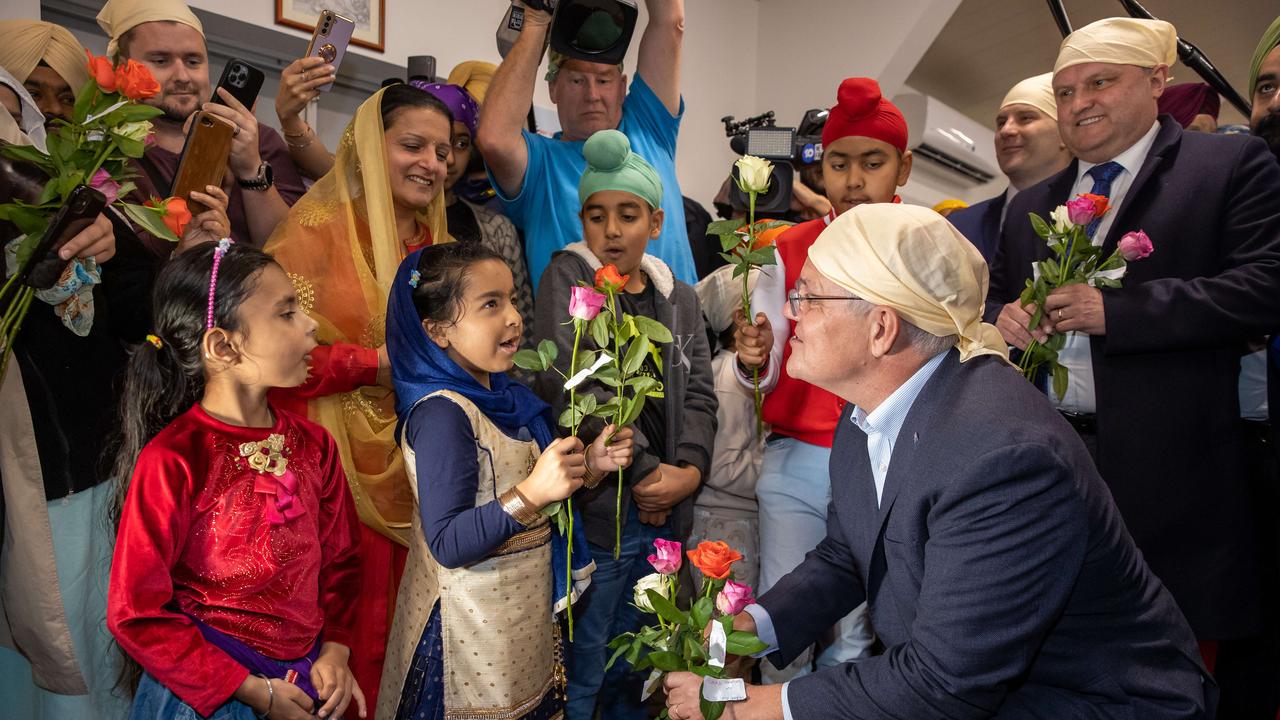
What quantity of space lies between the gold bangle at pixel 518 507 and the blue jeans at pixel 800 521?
87 cm

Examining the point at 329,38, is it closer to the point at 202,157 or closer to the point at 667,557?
the point at 202,157

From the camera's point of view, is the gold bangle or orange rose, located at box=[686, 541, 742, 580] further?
the gold bangle

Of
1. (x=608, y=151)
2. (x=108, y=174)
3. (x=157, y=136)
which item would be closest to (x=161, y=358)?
(x=108, y=174)

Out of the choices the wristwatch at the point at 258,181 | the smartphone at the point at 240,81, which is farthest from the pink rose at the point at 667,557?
the smartphone at the point at 240,81

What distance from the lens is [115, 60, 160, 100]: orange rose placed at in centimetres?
155

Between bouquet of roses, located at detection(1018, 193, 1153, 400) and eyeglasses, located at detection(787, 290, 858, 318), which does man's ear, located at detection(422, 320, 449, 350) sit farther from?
bouquet of roses, located at detection(1018, 193, 1153, 400)

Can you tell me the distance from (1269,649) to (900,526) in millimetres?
1618

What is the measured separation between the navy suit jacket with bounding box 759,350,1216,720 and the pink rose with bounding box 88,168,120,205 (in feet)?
4.70

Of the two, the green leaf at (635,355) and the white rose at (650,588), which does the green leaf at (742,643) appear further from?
the green leaf at (635,355)

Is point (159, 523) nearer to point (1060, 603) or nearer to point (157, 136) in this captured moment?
point (157, 136)

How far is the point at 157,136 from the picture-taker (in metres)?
2.26

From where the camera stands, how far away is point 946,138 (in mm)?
5941

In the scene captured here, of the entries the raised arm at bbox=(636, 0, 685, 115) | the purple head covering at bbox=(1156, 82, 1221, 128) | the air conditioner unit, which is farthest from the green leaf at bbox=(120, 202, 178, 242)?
the air conditioner unit

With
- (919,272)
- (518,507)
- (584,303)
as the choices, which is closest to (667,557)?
(518,507)
